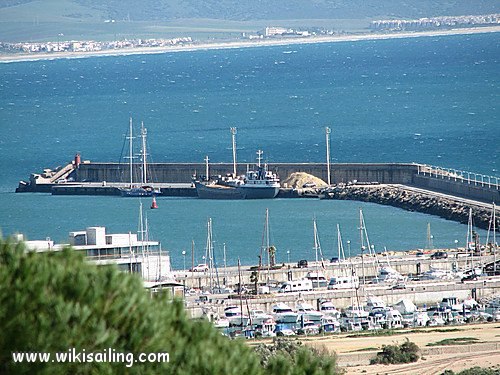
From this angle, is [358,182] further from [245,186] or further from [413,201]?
[413,201]

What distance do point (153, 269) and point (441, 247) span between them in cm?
1224

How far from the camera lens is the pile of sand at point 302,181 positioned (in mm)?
55906

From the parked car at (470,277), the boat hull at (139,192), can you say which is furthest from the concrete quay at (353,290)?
the boat hull at (139,192)

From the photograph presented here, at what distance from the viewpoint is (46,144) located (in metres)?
85.4

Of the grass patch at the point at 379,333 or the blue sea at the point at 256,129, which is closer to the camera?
the grass patch at the point at 379,333

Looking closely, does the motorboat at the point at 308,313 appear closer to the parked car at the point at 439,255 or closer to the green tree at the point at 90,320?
the parked car at the point at 439,255

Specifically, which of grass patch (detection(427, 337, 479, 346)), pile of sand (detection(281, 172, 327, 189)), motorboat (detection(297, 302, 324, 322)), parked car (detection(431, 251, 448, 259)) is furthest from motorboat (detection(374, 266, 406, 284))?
pile of sand (detection(281, 172, 327, 189))

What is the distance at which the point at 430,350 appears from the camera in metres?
23.9

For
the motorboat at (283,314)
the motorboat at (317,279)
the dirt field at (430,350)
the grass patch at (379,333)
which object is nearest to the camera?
the dirt field at (430,350)

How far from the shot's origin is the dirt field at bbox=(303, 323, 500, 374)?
22.6 meters

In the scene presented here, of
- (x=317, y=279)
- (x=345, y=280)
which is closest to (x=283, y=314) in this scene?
(x=345, y=280)

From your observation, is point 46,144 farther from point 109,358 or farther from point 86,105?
point 109,358

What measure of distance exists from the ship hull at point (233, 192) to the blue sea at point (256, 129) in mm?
668

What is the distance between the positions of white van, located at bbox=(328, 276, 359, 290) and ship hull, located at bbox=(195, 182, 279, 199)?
2157 centimetres
